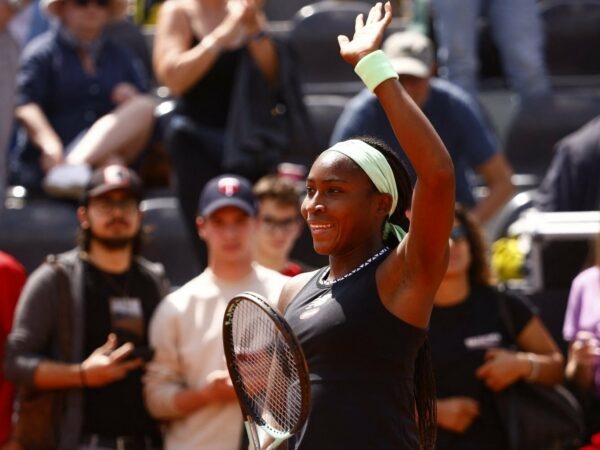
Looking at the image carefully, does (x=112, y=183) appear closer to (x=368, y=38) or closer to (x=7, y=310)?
(x=7, y=310)

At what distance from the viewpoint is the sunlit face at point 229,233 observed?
575cm

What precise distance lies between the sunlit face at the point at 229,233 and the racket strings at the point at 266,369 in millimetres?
2174

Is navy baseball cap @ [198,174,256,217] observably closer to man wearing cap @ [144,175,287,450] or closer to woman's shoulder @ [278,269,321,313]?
man wearing cap @ [144,175,287,450]

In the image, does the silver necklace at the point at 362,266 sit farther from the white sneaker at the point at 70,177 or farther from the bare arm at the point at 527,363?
the white sneaker at the point at 70,177

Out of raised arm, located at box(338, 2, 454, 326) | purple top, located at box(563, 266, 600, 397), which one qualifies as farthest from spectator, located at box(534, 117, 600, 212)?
raised arm, located at box(338, 2, 454, 326)

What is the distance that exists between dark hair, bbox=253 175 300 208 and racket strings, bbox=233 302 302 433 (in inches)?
107

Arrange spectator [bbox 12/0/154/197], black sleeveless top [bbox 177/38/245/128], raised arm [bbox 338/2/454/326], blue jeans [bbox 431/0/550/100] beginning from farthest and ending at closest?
blue jeans [bbox 431/0/550/100]
spectator [bbox 12/0/154/197]
black sleeveless top [bbox 177/38/245/128]
raised arm [bbox 338/2/454/326]

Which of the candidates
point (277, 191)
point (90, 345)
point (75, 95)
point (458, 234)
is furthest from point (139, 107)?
point (458, 234)

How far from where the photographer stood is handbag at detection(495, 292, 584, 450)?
18.6ft

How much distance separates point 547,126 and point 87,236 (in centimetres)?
325

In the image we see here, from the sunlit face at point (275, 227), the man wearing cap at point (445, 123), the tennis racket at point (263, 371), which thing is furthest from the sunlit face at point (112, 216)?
the tennis racket at point (263, 371)

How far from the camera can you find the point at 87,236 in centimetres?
600

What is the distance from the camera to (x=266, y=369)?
351cm

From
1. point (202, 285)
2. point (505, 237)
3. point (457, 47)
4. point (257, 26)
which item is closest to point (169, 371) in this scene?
point (202, 285)
